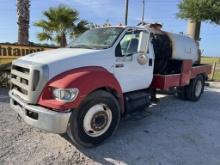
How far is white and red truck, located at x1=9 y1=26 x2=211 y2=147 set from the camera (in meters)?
4.14

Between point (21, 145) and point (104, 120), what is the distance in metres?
1.55

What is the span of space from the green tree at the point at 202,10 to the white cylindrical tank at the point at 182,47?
749cm

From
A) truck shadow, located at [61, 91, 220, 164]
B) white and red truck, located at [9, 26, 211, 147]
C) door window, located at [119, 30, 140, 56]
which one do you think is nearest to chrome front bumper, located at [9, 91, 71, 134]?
white and red truck, located at [9, 26, 211, 147]

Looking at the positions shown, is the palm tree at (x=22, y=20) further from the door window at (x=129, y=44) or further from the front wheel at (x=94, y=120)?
the front wheel at (x=94, y=120)

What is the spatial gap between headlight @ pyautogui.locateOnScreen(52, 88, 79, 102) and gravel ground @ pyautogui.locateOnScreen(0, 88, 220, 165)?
988mm

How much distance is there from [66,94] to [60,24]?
529 inches

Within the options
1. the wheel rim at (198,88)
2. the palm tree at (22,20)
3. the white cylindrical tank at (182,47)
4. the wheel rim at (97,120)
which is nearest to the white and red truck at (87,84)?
the wheel rim at (97,120)

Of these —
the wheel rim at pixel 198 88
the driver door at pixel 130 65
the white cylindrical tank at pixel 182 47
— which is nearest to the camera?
the driver door at pixel 130 65

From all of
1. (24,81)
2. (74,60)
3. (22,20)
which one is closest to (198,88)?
(74,60)

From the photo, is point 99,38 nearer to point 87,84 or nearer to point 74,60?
point 74,60

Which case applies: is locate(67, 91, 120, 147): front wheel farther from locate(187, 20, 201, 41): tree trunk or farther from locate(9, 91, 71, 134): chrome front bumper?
locate(187, 20, 201, 41): tree trunk

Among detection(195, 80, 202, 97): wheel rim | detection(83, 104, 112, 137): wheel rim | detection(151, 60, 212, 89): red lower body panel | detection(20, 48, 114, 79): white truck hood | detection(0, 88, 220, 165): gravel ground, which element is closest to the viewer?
detection(0, 88, 220, 165): gravel ground

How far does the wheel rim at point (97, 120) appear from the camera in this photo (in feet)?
14.9

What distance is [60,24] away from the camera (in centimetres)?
1670
